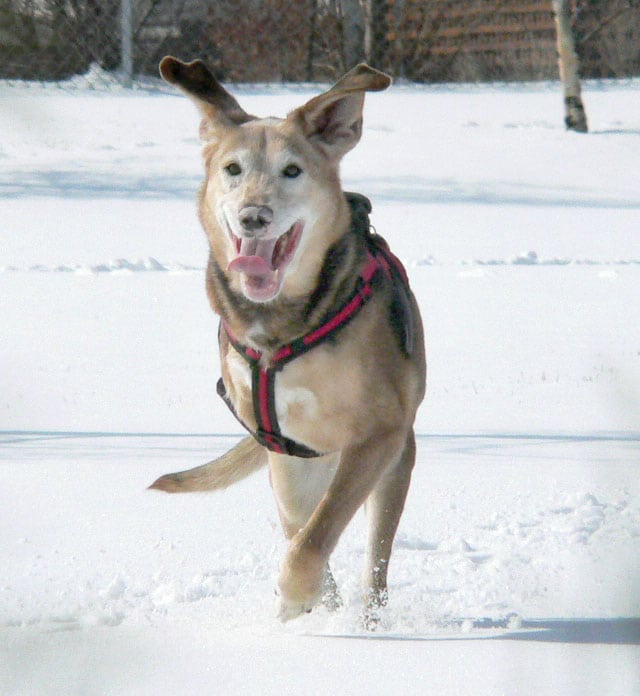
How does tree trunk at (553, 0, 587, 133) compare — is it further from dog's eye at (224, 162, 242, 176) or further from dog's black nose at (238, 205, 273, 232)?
dog's black nose at (238, 205, 273, 232)

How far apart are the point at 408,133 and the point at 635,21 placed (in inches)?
103

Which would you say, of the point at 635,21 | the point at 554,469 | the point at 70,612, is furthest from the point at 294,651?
the point at 635,21

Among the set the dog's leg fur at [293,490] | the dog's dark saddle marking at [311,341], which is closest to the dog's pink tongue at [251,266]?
the dog's dark saddle marking at [311,341]

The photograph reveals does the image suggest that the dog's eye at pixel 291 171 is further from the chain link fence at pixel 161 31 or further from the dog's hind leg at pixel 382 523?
the dog's hind leg at pixel 382 523

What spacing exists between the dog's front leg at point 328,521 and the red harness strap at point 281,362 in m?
0.16

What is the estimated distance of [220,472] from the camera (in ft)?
11.1

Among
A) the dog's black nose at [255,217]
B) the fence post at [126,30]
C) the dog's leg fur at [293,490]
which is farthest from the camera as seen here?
the dog's leg fur at [293,490]

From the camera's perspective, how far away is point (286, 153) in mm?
3229

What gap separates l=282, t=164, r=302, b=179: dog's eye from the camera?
320cm

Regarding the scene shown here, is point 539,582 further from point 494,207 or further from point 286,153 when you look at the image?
point 494,207

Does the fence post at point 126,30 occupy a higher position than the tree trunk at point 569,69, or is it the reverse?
the fence post at point 126,30

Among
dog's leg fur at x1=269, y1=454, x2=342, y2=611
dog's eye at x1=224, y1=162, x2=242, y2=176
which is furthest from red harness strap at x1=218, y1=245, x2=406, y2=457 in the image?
dog's eye at x1=224, y1=162, x2=242, y2=176

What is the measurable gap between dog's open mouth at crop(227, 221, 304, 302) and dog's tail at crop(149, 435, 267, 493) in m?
0.50

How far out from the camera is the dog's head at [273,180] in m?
3.06
